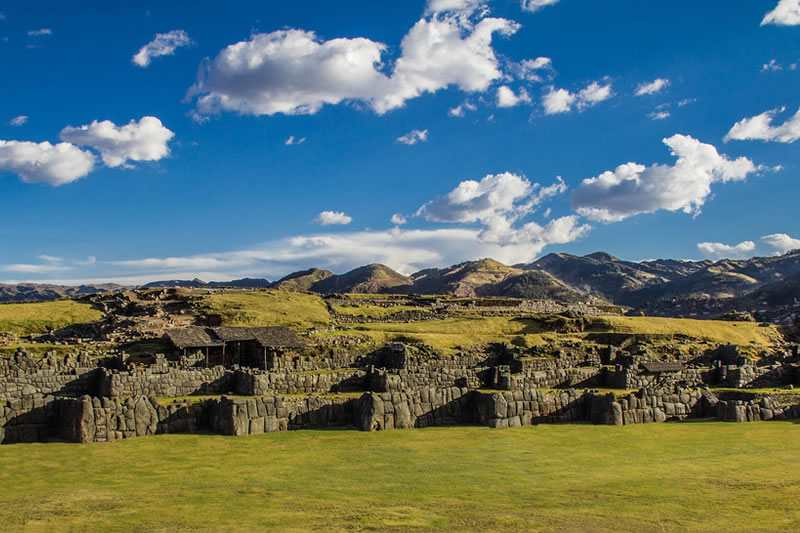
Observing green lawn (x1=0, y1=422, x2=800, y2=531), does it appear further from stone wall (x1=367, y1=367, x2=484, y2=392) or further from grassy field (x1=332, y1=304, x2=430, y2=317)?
grassy field (x1=332, y1=304, x2=430, y2=317)

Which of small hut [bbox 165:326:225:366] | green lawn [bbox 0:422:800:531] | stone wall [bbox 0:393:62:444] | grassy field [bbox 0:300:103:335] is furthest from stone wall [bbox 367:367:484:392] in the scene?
grassy field [bbox 0:300:103:335]

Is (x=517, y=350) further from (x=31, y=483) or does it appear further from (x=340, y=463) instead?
(x=31, y=483)

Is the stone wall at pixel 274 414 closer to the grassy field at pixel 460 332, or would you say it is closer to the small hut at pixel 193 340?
the small hut at pixel 193 340

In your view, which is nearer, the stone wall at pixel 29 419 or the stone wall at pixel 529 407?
the stone wall at pixel 29 419

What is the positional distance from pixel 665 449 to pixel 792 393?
12.7m

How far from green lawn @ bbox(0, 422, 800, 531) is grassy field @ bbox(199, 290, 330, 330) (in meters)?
36.8

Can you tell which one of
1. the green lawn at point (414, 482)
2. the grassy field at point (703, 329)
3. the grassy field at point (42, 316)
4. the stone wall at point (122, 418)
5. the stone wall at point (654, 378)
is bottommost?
the green lawn at point (414, 482)

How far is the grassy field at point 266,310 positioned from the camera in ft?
186

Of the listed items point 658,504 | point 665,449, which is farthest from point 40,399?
point 665,449

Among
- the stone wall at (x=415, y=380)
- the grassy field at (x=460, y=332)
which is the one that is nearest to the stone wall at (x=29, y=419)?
the stone wall at (x=415, y=380)

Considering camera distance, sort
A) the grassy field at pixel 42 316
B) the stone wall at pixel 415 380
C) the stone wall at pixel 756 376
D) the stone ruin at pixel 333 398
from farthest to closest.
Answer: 1. the grassy field at pixel 42 316
2. the stone wall at pixel 756 376
3. the stone wall at pixel 415 380
4. the stone ruin at pixel 333 398

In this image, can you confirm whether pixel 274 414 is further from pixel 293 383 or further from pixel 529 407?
pixel 529 407

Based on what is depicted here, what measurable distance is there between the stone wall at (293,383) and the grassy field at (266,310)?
25059mm

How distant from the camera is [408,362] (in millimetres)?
41312
